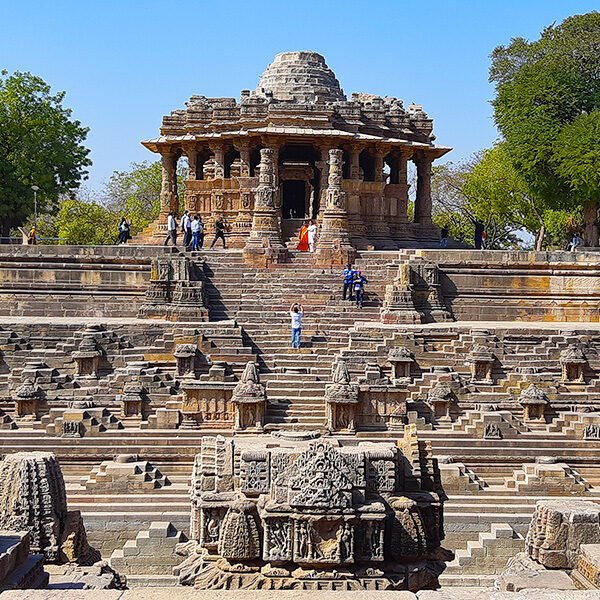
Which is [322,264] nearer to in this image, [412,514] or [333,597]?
[412,514]

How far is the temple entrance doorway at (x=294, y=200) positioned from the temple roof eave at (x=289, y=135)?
3414 millimetres

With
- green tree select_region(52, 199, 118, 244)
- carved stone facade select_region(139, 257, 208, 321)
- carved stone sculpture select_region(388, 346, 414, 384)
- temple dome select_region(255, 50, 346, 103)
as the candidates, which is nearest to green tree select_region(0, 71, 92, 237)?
green tree select_region(52, 199, 118, 244)

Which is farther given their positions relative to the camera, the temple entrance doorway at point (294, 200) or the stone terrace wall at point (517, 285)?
the temple entrance doorway at point (294, 200)

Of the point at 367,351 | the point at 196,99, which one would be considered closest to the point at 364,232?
the point at 196,99

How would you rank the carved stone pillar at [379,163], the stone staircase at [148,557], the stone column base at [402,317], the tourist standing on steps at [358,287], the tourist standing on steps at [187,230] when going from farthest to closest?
the carved stone pillar at [379,163]
the tourist standing on steps at [187,230]
the tourist standing on steps at [358,287]
the stone column base at [402,317]
the stone staircase at [148,557]

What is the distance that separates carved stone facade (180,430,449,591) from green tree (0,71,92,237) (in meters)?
27.3

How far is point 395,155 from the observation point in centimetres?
2798

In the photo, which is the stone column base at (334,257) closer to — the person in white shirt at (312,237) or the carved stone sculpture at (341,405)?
the person in white shirt at (312,237)

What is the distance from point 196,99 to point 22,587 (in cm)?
2155

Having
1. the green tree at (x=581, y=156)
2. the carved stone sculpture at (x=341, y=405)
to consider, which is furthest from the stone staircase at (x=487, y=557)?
the green tree at (x=581, y=156)

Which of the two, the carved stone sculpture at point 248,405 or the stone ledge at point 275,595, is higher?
the carved stone sculpture at point 248,405

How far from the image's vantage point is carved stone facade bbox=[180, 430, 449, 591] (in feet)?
27.8

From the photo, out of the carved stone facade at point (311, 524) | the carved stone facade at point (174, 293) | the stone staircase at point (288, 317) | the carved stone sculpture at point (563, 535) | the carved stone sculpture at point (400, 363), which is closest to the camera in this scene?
the carved stone facade at point (311, 524)

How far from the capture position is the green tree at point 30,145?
34219 mm
